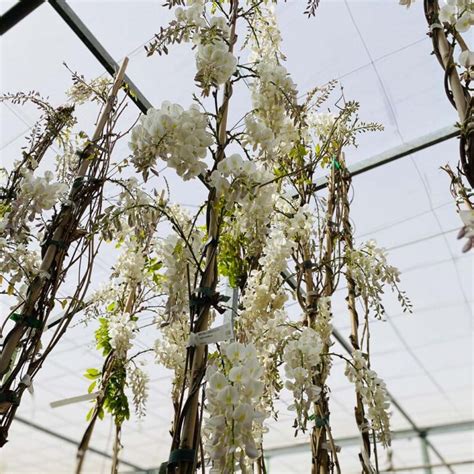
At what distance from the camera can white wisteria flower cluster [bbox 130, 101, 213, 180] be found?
0.82 metres

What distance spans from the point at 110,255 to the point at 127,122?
153 cm

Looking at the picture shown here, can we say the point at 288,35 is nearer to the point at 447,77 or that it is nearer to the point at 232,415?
the point at 447,77

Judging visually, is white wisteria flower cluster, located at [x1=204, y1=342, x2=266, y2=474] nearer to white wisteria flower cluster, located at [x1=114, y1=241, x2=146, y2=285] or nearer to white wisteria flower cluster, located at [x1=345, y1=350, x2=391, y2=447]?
white wisteria flower cluster, located at [x1=345, y1=350, x2=391, y2=447]

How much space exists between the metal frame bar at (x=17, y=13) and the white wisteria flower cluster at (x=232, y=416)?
2.61 m

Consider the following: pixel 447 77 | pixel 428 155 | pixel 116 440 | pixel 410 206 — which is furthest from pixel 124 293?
pixel 410 206

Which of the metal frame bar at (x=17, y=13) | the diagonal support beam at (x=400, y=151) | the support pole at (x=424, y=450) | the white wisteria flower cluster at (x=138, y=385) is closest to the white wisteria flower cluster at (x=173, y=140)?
the white wisteria flower cluster at (x=138, y=385)

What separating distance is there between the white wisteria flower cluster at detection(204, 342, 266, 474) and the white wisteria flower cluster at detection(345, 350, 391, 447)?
629mm

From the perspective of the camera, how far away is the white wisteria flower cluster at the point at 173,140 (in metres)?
0.82

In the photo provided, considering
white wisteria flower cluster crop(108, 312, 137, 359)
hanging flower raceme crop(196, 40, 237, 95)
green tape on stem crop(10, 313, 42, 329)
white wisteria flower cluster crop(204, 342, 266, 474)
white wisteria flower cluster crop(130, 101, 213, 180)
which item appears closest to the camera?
white wisteria flower cluster crop(204, 342, 266, 474)

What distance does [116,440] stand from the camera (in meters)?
1.50

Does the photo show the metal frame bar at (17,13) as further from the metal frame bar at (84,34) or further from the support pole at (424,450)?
the support pole at (424,450)

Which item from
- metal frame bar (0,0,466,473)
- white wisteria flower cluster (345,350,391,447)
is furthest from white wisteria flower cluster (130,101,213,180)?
metal frame bar (0,0,466,473)

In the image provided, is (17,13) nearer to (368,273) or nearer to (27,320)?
(27,320)

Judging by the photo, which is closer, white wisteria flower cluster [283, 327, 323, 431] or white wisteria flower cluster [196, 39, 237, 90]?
white wisteria flower cluster [196, 39, 237, 90]
